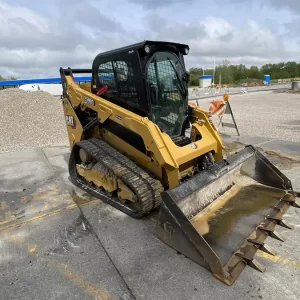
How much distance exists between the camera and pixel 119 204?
13.2ft

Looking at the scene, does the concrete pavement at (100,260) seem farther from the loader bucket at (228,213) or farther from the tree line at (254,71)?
the tree line at (254,71)

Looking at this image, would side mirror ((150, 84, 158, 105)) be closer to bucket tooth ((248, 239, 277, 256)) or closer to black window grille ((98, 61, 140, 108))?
black window grille ((98, 61, 140, 108))

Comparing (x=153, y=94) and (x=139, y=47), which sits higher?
(x=139, y=47)

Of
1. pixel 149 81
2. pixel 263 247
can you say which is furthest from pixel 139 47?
pixel 263 247

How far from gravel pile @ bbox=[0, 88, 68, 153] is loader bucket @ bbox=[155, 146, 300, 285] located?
21.2ft

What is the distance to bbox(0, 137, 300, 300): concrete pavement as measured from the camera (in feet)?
8.16

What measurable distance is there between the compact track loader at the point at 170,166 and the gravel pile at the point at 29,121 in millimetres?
4886

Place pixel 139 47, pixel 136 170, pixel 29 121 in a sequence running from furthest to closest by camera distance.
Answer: pixel 29 121 → pixel 136 170 → pixel 139 47

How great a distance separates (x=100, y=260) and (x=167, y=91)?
2.58m

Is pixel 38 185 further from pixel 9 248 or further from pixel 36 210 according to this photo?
pixel 9 248

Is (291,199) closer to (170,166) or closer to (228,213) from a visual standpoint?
(228,213)

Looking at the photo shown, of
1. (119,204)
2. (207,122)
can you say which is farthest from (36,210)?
(207,122)

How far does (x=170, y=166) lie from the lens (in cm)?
351

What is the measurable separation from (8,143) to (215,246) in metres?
8.42
